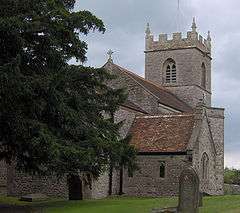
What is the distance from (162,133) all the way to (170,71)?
67.9 ft

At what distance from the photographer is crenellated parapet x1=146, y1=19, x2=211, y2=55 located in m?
58.8

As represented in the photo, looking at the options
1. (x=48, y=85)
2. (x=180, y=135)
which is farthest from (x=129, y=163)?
(x=180, y=135)

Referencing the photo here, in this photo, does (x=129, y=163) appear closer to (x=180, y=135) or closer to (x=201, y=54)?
(x=180, y=135)

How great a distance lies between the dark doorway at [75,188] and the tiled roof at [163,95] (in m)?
16.6

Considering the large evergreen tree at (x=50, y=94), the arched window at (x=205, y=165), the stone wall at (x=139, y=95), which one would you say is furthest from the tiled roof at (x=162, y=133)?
the large evergreen tree at (x=50, y=94)

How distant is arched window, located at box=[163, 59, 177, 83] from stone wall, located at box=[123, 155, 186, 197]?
21947 mm

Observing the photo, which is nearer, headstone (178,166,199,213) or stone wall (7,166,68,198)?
headstone (178,166,199,213)

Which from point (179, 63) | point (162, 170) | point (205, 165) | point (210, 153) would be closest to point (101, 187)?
point (162, 170)

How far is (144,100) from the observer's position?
4712 centimetres

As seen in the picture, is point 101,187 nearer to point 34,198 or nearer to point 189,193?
point 34,198

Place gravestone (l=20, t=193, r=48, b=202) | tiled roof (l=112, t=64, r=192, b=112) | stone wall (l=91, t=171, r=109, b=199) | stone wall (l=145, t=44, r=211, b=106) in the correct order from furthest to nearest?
stone wall (l=145, t=44, r=211, b=106)
tiled roof (l=112, t=64, r=192, b=112)
stone wall (l=91, t=171, r=109, b=199)
gravestone (l=20, t=193, r=48, b=202)

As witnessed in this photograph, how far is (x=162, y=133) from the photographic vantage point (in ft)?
132

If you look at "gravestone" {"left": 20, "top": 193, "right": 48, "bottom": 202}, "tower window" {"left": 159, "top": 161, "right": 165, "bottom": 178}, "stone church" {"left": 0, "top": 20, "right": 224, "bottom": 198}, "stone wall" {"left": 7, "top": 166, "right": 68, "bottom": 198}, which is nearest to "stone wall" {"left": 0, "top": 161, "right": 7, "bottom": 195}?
"stone church" {"left": 0, "top": 20, "right": 224, "bottom": 198}

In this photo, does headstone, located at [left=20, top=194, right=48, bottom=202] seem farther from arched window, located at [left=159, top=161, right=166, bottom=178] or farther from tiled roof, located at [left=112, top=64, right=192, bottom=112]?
tiled roof, located at [left=112, top=64, right=192, bottom=112]
